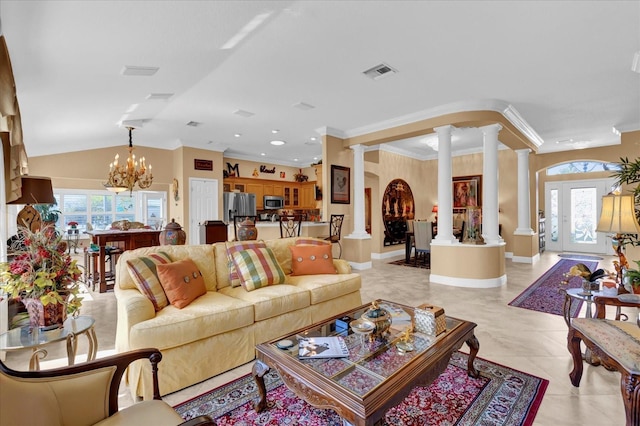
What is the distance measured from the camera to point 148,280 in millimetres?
2338

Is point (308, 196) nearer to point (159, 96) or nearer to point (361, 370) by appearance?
point (159, 96)

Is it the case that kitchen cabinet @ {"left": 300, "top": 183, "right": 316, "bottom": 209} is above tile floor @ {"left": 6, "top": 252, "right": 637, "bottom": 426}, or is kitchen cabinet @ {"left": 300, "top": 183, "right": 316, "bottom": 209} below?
above

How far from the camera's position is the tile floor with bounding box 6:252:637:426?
1.91 meters

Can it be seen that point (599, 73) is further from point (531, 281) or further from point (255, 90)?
point (255, 90)

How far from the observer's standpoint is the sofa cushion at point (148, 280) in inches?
90.6

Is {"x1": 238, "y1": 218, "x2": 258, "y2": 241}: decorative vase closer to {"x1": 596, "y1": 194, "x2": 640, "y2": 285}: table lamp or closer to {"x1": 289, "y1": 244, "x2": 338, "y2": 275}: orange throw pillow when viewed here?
{"x1": 289, "y1": 244, "x2": 338, "y2": 275}: orange throw pillow

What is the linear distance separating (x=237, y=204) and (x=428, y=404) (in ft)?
22.4

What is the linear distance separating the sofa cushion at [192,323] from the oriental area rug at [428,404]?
0.39 metres

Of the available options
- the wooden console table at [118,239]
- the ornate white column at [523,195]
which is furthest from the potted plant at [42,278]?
the ornate white column at [523,195]

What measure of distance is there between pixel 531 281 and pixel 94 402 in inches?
243

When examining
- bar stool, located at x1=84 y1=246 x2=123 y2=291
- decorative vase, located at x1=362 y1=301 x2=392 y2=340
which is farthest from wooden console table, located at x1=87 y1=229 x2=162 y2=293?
decorative vase, located at x1=362 y1=301 x2=392 y2=340

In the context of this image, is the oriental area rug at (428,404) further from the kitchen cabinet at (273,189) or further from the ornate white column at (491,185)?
the kitchen cabinet at (273,189)

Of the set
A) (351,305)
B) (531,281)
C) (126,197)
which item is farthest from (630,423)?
(126,197)

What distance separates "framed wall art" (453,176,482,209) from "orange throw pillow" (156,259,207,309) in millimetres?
7771
